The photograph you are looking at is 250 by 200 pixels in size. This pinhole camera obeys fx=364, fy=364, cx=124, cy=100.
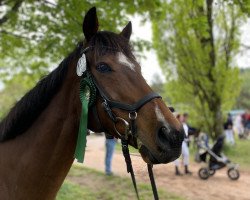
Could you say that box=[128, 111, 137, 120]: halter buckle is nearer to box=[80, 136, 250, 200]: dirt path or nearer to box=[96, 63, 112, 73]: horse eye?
box=[96, 63, 112, 73]: horse eye

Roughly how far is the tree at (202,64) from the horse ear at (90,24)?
13125 millimetres

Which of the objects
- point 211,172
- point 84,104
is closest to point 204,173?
point 211,172

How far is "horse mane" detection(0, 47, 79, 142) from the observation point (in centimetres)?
256

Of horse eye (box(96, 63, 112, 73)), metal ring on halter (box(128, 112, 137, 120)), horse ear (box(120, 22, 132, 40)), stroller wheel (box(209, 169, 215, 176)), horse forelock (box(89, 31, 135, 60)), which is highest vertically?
horse ear (box(120, 22, 132, 40))

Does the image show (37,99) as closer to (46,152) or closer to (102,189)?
(46,152)

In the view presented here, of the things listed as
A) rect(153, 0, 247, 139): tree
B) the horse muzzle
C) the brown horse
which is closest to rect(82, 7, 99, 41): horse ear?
the brown horse

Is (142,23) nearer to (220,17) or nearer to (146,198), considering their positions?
(146,198)

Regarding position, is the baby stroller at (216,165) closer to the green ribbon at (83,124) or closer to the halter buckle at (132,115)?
the green ribbon at (83,124)

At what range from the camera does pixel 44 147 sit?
2.50 m

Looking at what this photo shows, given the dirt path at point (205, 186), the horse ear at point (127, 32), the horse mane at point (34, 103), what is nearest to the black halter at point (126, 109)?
the horse mane at point (34, 103)

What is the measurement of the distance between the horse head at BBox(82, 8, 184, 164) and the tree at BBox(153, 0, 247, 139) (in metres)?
13.2

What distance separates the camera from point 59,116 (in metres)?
2.53

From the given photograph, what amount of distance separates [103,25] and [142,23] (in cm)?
96

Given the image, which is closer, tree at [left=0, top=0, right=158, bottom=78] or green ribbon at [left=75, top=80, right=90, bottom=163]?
green ribbon at [left=75, top=80, right=90, bottom=163]
